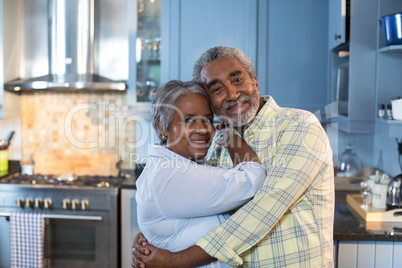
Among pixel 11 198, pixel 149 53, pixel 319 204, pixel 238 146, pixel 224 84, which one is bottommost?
pixel 11 198

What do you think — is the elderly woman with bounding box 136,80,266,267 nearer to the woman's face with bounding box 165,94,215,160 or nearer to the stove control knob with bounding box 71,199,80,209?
the woman's face with bounding box 165,94,215,160

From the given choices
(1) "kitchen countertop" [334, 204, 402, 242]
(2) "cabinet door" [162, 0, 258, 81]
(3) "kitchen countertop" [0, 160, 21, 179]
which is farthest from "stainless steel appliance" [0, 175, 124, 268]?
(1) "kitchen countertop" [334, 204, 402, 242]

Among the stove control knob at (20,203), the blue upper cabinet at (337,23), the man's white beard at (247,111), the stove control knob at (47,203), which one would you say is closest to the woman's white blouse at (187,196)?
the man's white beard at (247,111)

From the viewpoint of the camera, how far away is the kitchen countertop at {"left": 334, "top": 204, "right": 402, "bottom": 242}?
6.01 feet

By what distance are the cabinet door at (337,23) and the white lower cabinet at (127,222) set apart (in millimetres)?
1594

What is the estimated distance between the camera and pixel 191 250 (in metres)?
1.16

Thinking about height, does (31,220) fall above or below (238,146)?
below

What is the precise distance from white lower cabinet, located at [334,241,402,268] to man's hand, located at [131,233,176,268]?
1.01m

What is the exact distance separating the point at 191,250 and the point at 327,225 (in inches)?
16.8

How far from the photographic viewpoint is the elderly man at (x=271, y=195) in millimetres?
1138

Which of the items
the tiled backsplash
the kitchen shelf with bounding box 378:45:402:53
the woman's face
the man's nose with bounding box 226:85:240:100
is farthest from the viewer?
the tiled backsplash

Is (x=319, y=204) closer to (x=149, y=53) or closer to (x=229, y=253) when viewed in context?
(x=229, y=253)

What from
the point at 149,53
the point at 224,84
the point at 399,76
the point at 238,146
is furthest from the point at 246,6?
the point at 238,146

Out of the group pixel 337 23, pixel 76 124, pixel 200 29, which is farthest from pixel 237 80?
pixel 76 124
